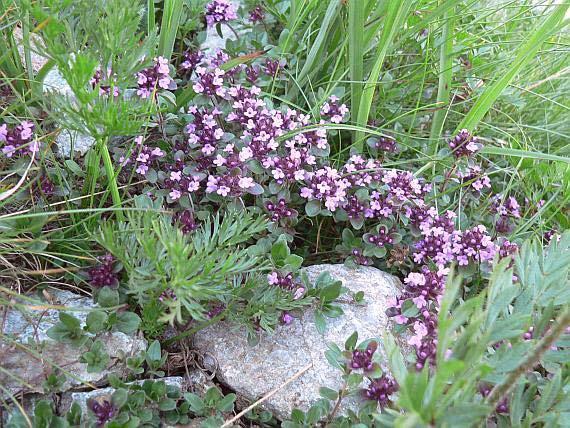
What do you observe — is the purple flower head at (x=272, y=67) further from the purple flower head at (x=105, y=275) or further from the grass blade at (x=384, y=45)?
the purple flower head at (x=105, y=275)

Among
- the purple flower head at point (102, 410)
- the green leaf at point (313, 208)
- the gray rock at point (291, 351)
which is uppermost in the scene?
the green leaf at point (313, 208)

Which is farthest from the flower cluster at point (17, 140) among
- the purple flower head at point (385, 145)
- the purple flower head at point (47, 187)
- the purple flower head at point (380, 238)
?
the purple flower head at point (385, 145)

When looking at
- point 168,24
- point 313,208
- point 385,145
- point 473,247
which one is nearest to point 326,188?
point 313,208

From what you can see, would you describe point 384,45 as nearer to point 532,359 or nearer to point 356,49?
point 356,49

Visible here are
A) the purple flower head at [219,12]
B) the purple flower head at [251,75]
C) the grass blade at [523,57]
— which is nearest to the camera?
the grass blade at [523,57]

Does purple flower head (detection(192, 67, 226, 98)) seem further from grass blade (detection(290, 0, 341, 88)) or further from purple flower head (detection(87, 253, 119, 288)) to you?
purple flower head (detection(87, 253, 119, 288))

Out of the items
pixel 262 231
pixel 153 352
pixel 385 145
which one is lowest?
pixel 153 352
